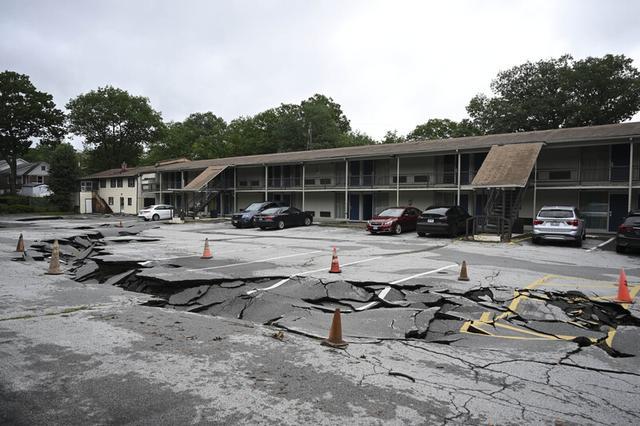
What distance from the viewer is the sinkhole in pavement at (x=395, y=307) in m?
6.16

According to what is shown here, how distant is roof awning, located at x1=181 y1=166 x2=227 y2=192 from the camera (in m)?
35.4

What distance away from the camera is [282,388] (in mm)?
4172

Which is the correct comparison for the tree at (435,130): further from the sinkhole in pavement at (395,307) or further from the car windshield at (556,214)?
the sinkhole in pavement at (395,307)

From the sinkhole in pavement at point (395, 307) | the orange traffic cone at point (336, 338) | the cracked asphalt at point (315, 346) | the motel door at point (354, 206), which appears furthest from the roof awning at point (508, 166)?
the orange traffic cone at point (336, 338)

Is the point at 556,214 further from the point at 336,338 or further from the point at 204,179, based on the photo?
the point at 204,179

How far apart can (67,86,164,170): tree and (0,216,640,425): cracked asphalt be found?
62.1 m

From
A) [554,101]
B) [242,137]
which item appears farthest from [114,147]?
[554,101]

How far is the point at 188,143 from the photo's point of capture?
73.2 meters

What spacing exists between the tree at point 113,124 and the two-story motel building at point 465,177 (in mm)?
26692

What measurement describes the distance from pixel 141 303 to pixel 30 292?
2.44 metres

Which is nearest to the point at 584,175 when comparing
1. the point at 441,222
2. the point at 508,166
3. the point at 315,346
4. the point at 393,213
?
the point at 508,166

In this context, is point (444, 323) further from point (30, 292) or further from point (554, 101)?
point (554, 101)

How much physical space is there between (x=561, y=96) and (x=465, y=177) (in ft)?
74.5

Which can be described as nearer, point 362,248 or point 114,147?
point 362,248
